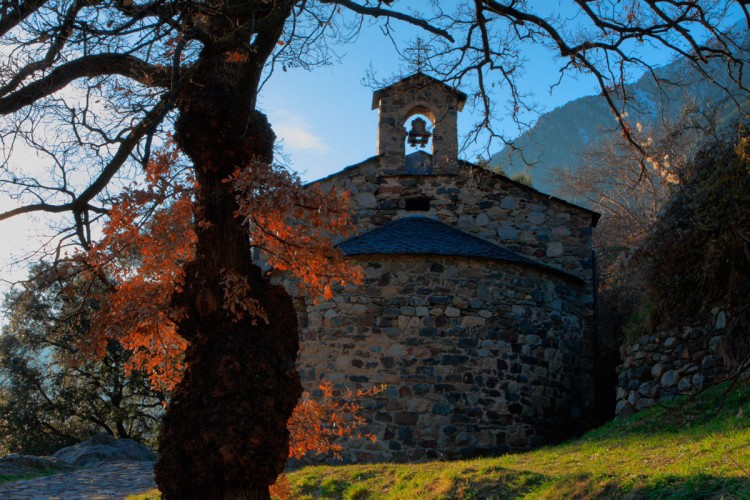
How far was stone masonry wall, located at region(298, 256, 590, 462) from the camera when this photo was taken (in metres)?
10.5

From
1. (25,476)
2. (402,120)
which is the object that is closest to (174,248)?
(25,476)

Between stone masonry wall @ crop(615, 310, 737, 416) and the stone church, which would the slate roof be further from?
stone masonry wall @ crop(615, 310, 737, 416)

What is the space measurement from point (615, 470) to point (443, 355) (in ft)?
15.5

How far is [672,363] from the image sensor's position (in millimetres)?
9234

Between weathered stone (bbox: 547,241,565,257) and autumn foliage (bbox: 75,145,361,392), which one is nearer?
autumn foliage (bbox: 75,145,361,392)

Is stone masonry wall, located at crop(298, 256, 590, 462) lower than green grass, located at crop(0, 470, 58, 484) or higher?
higher

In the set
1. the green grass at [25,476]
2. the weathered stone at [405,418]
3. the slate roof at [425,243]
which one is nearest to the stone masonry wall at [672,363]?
the slate roof at [425,243]

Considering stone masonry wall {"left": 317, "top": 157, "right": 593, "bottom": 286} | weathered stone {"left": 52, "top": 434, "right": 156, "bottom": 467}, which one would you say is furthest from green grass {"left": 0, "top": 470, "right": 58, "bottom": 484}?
stone masonry wall {"left": 317, "top": 157, "right": 593, "bottom": 286}

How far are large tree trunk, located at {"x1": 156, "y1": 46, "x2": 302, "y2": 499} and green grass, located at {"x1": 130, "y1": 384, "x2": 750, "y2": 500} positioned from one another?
7.60 ft

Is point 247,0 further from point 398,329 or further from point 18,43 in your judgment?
point 398,329

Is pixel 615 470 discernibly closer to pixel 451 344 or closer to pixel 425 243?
pixel 451 344

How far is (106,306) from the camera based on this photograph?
626 cm

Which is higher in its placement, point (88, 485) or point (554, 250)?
point (554, 250)

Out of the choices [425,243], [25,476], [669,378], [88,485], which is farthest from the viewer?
[425,243]
